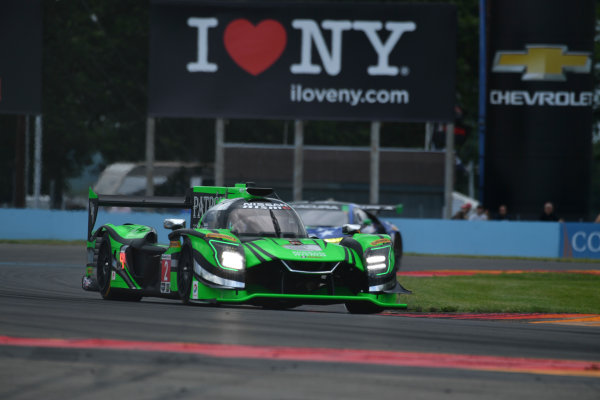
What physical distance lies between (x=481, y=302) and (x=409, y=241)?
54.7 ft

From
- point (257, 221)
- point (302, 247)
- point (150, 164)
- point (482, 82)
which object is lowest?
point (302, 247)

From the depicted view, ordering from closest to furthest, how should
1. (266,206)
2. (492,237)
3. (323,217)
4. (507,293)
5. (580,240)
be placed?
1. (266,206)
2. (507,293)
3. (323,217)
4. (580,240)
5. (492,237)

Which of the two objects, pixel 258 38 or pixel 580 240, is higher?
pixel 258 38

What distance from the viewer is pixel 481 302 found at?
51.7ft

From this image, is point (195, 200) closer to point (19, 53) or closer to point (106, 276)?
point (106, 276)

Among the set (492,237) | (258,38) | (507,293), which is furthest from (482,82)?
(507,293)

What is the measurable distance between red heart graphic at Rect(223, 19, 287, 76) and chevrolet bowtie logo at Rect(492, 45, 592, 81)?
6.41 m

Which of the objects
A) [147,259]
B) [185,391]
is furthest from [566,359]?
[147,259]

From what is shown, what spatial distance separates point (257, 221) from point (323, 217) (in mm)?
10088

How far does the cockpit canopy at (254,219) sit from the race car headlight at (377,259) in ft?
3.25

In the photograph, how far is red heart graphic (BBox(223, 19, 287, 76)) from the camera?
35.1m

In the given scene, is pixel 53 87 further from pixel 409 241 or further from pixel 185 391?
pixel 185 391

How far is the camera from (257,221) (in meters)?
12.9

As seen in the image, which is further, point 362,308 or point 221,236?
point 362,308
